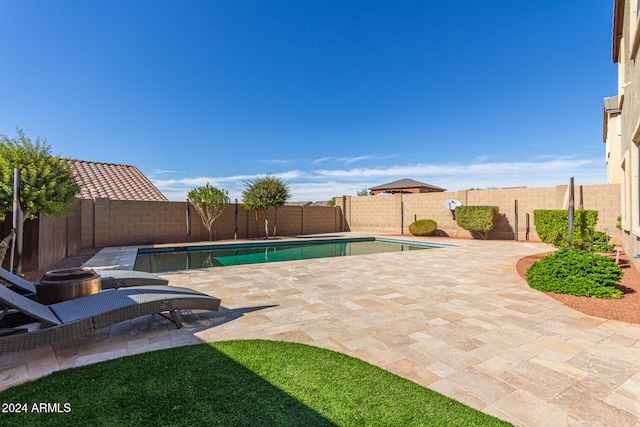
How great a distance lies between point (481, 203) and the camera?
15.2 m

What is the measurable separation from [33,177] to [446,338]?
792cm

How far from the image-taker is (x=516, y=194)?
46.0ft

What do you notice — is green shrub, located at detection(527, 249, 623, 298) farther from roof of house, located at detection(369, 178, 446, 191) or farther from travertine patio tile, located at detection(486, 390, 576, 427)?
roof of house, located at detection(369, 178, 446, 191)

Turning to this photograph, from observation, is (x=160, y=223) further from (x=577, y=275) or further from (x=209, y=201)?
(x=577, y=275)

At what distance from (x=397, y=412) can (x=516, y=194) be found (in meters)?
15.1

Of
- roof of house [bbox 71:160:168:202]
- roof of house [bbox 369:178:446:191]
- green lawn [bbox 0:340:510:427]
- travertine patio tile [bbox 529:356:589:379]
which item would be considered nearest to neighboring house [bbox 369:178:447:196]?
roof of house [bbox 369:178:446:191]

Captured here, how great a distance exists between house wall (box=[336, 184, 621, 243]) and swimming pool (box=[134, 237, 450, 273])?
10.4 feet

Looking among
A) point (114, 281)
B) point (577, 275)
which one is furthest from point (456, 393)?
point (114, 281)

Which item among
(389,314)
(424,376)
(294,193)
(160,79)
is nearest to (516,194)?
(294,193)

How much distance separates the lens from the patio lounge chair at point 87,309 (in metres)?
2.46

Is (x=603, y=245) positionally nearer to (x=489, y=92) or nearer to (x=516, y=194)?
(x=516, y=194)

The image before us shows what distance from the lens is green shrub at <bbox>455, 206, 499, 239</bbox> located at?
1426 cm

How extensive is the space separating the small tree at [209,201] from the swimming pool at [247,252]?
207 cm

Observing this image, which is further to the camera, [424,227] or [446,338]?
[424,227]
